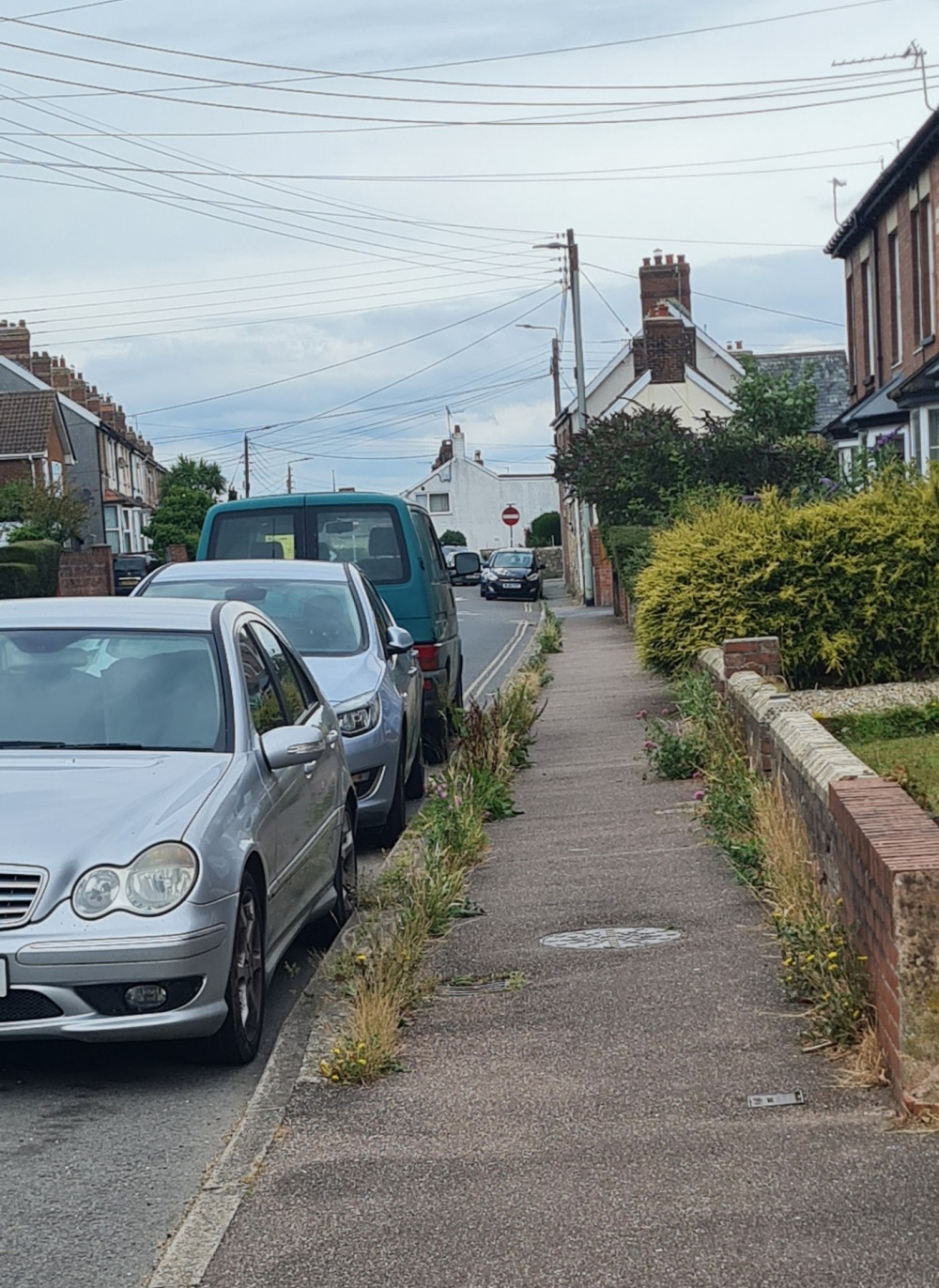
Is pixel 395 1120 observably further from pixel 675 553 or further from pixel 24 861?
pixel 675 553

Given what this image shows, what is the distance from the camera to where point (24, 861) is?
17.9 ft

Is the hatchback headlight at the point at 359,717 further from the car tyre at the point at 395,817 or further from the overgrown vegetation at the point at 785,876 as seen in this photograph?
the overgrown vegetation at the point at 785,876

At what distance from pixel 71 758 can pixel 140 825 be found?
29.1 inches

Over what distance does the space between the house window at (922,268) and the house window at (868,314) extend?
13.5 feet

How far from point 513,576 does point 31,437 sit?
23.6m

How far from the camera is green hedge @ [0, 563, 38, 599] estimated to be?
3959cm

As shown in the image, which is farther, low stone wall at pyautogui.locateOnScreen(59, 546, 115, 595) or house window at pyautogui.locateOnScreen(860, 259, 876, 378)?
low stone wall at pyautogui.locateOnScreen(59, 546, 115, 595)

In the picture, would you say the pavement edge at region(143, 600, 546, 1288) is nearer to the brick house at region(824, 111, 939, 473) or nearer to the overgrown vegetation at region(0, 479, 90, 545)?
the brick house at region(824, 111, 939, 473)

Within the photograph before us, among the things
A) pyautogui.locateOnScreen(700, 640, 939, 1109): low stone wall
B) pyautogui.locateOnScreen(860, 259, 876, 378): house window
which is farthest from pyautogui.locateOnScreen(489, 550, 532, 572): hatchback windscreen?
pyautogui.locateOnScreen(700, 640, 939, 1109): low stone wall

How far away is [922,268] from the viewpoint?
2689cm

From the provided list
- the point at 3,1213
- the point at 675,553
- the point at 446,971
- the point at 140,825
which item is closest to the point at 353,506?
the point at 675,553

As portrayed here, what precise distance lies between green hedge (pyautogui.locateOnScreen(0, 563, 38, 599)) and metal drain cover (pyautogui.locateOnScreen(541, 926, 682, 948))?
33.4 metres

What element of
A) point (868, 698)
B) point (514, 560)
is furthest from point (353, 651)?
point (514, 560)

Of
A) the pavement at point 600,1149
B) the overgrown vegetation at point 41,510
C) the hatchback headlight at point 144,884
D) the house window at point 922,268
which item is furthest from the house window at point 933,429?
the overgrown vegetation at point 41,510
